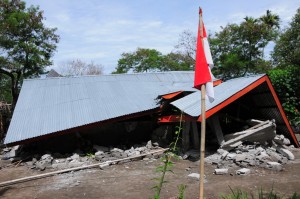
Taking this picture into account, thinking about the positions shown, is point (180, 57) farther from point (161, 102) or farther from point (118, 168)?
point (118, 168)

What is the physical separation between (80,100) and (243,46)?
73.7 feet

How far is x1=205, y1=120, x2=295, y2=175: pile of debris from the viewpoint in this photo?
412 inches

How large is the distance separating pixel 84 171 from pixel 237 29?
25.3m

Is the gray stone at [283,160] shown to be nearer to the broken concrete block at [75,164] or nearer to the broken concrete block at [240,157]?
the broken concrete block at [240,157]

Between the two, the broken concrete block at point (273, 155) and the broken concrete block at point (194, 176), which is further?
the broken concrete block at point (273, 155)

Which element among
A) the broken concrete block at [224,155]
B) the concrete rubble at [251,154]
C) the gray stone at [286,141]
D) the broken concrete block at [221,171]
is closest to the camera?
the broken concrete block at [221,171]

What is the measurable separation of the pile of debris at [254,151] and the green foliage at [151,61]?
29208 mm

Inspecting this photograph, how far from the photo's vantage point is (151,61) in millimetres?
42906

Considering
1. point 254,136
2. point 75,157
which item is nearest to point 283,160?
point 254,136

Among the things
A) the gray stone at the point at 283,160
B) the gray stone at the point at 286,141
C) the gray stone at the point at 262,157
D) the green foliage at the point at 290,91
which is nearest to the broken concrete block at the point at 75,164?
the gray stone at the point at 262,157

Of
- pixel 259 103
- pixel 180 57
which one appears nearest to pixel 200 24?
pixel 259 103

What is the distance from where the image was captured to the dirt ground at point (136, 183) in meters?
8.16

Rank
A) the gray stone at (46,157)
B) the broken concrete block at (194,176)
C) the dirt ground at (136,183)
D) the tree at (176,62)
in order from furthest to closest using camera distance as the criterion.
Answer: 1. the tree at (176,62)
2. the gray stone at (46,157)
3. the broken concrete block at (194,176)
4. the dirt ground at (136,183)

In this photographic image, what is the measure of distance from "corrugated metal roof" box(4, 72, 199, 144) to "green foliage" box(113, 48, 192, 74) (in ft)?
75.0
